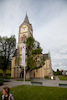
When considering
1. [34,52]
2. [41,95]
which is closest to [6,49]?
[34,52]

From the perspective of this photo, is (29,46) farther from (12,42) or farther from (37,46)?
(12,42)

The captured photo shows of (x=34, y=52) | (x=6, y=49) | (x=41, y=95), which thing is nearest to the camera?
(x=41, y=95)

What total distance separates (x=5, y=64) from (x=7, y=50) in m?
6.04

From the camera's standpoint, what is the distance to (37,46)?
1126 inches

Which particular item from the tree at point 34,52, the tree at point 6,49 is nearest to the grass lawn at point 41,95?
the tree at point 34,52

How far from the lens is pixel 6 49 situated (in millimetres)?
33875

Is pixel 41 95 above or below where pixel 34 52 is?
below

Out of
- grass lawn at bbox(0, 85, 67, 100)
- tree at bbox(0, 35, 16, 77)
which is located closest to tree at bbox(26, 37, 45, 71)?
tree at bbox(0, 35, 16, 77)

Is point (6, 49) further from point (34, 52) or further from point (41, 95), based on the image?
point (41, 95)

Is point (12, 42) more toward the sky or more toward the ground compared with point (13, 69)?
more toward the sky

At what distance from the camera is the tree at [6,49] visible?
3238cm

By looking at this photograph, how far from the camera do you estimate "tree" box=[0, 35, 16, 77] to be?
32.4m

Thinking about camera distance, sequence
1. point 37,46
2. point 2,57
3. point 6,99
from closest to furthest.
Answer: point 6,99
point 37,46
point 2,57

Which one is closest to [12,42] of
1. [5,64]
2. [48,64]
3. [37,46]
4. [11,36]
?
[11,36]
